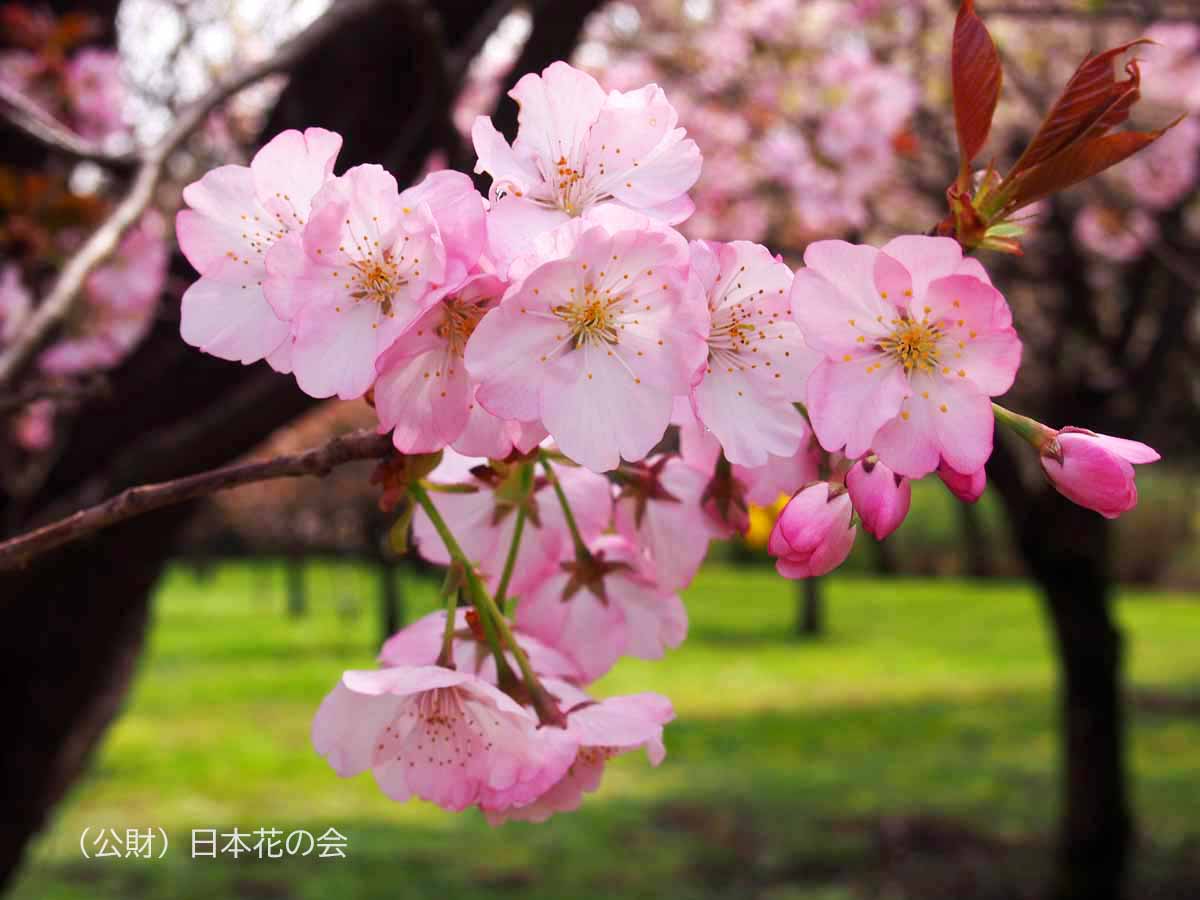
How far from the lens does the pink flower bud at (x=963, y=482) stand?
590mm

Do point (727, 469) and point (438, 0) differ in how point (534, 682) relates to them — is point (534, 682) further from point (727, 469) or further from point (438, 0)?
point (438, 0)

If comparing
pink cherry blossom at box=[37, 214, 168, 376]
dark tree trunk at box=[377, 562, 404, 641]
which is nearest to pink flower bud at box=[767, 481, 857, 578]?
pink cherry blossom at box=[37, 214, 168, 376]

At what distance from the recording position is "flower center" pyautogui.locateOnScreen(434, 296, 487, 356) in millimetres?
603

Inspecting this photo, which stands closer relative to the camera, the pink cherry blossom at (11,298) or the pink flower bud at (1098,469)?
the pink flower bud at (1098,469)

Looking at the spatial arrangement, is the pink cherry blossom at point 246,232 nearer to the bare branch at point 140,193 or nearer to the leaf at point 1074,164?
the leaf at point 1074,164

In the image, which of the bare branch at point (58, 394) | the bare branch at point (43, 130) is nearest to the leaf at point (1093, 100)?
the bare branch at point (58, 394)

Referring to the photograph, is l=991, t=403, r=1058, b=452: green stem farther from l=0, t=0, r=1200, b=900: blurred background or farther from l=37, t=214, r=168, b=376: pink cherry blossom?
l=37, t=214, r=168, b=376: pink cherry blossom

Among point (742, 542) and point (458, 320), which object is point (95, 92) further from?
point (742, 542)

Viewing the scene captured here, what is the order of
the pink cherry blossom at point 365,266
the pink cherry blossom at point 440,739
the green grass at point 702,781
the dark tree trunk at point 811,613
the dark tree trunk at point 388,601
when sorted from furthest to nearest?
the dark tree trunk at point 811,613, the dark tree trunk at point 388,601, the green grass at point 702,781, the pink cherry blossom at point 440,739, the pink cherry blossom at point 365,266

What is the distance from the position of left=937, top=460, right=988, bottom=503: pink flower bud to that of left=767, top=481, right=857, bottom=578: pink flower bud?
2.1 inches

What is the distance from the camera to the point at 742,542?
20.7 ft

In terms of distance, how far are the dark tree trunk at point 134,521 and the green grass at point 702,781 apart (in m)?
2.85

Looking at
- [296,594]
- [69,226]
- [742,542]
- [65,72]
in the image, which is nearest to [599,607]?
[69,226]

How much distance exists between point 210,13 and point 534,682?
320cm
